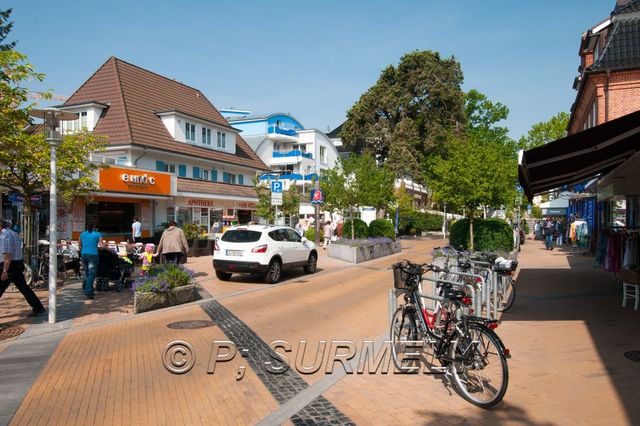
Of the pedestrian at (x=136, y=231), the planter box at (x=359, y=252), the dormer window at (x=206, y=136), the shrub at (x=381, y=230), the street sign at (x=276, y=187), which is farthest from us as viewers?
the dormer window at (x=206, y=136)

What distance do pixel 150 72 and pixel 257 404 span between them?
117 feet

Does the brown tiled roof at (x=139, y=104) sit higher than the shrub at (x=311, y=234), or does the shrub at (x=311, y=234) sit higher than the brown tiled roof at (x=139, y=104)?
the brown tiled roof at (x=139, y=104)

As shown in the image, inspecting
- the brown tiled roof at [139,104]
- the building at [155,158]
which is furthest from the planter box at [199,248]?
the brown tiled roof at [139,104]

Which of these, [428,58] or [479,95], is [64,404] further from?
[479,95]

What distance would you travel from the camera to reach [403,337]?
6707mm

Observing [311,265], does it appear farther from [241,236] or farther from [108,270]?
[108,270]

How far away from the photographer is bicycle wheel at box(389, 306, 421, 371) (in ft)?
21.4

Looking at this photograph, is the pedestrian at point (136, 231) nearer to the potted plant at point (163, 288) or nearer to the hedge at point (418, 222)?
the potted plant at point (163, 288)

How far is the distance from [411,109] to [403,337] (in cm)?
4252

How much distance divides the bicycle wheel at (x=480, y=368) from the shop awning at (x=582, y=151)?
336 cm

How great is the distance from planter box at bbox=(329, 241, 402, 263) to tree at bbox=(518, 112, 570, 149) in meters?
34.6

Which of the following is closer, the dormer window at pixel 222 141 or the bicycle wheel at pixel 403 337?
the bicycle wheel at pixel 403 337

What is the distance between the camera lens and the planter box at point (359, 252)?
2206 centimetres

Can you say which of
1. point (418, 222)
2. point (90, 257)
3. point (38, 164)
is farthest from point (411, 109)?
point (90, 257)
